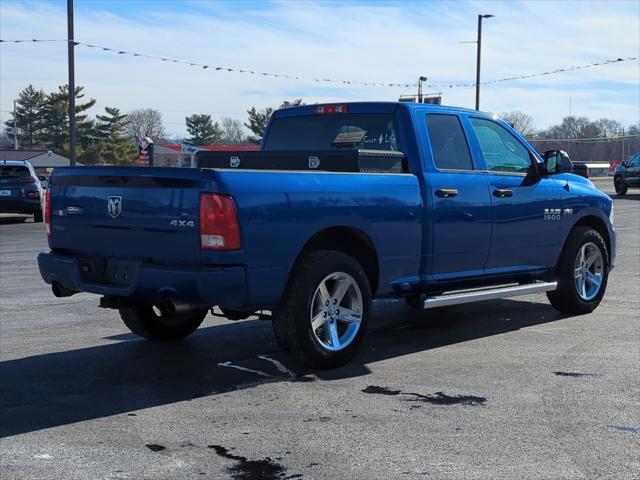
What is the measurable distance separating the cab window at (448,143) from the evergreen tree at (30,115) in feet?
315

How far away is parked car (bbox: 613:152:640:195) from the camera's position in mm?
34406

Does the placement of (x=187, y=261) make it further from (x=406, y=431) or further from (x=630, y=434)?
(x=630, y=434)

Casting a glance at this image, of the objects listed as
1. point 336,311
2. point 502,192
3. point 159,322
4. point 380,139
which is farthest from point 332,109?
point 159,322

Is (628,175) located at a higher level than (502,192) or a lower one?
higher

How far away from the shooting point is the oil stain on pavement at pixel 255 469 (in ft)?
13.1

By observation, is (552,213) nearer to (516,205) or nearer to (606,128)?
(516,205)

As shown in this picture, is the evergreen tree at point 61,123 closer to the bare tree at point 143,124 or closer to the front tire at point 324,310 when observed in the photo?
the bare tree at point 143,124

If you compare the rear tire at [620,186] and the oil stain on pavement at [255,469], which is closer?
the oil stain on pavement at [255,469]

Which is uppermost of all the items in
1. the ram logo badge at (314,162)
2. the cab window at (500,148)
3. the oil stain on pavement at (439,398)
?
the cab window at (500,148)

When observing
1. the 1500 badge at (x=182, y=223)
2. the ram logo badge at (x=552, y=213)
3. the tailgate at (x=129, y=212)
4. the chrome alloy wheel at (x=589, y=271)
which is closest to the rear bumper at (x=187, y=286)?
the tailgate at (x=129, y=212)

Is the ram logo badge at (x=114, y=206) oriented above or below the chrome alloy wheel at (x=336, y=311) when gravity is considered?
above

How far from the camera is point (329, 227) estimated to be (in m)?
5.97

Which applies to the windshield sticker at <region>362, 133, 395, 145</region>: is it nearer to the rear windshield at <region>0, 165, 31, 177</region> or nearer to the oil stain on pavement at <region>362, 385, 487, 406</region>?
the oil stain on pavement at <region>362, 385, 487, 406</region>

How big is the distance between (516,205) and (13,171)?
710 inches
